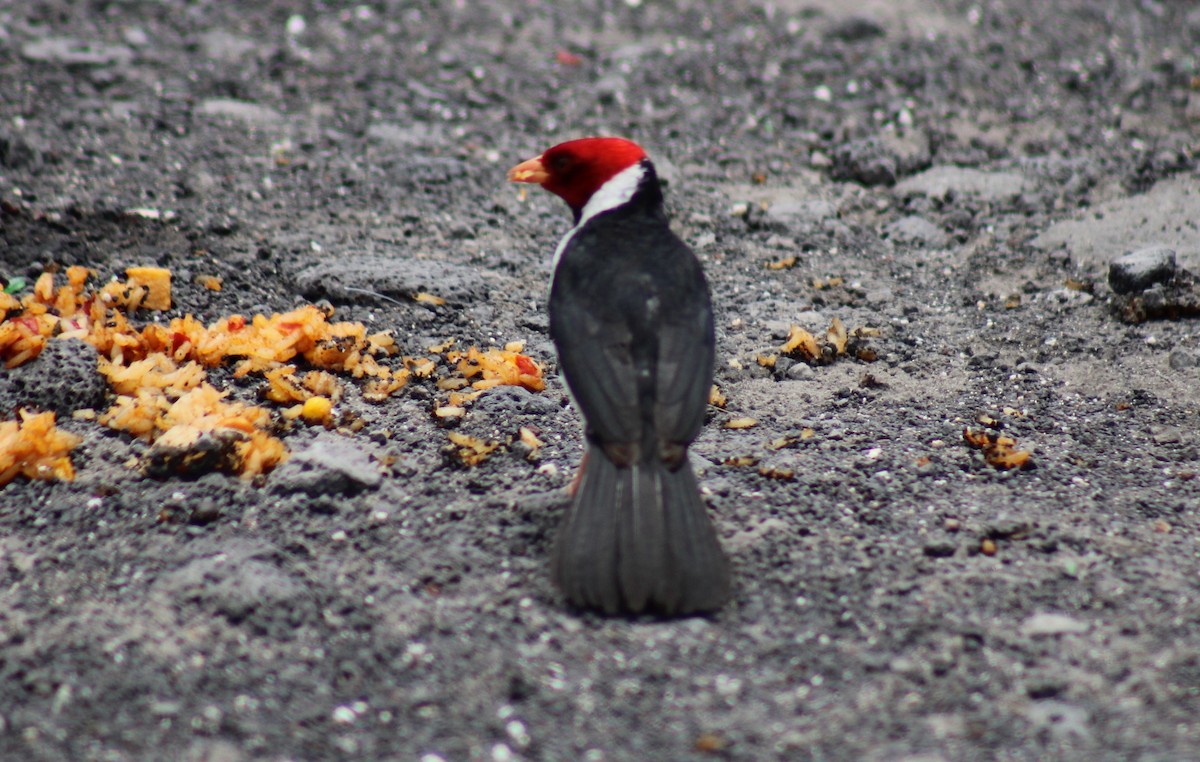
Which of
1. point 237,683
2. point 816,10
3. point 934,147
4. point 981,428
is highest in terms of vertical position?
point 816,10

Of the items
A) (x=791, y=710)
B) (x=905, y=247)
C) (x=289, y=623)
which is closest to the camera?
(x=791, y=710)

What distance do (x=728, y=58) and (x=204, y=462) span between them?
5.68m

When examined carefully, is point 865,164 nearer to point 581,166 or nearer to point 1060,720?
point 581,166

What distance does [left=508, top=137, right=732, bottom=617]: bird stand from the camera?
296cm

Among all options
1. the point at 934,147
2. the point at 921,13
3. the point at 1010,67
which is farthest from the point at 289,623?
the point at 921,13

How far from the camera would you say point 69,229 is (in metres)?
5.34

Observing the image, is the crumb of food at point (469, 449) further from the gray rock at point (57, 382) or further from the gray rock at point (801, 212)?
the gray rock at point (801, 212)

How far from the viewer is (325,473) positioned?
363cm

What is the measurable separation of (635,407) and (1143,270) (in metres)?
3.05

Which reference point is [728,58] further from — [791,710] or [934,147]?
[791,710]

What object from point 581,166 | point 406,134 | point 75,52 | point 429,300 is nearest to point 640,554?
point 581,166

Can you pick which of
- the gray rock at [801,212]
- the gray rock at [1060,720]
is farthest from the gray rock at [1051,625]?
the gray rock at [801,212]

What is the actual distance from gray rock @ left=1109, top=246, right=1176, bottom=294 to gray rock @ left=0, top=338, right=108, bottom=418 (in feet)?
14.3

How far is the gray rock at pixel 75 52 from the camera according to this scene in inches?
286
